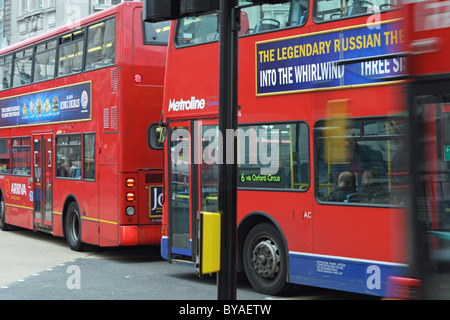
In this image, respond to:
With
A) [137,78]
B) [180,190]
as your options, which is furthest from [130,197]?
[180,190]

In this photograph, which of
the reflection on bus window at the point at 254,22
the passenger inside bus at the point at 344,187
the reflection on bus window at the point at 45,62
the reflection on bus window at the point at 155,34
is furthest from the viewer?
the reflection on bus window at the point at 45,62

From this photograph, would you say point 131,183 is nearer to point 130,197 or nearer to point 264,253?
point 130,197

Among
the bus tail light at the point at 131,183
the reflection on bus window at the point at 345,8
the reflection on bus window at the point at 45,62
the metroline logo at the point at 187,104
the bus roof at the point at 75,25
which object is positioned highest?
the bus roof at the point at 75,25

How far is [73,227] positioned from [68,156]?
1354 mm

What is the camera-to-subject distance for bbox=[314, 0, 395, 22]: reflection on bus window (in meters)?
8.30

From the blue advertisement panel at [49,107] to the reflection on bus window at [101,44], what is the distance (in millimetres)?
449

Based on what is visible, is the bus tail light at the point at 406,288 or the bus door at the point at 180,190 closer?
the bus tail light at the point at 406,288

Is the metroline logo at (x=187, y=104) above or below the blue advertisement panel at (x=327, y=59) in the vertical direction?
below

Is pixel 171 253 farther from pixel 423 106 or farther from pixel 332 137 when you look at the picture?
pixel 423 106

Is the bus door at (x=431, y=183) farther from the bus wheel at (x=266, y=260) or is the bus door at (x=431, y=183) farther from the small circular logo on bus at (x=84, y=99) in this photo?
the small circular logo on bus at (x=84, y=99)

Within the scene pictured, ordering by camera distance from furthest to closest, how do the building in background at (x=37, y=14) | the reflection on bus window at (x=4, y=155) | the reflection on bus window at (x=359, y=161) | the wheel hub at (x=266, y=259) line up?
the building in background at (x=37, y=14)
the reflection on bus window at (x=4, y=155)
the wheel hub at (x=266, y=259)
the reflection on bus window at (x=359, y=161)

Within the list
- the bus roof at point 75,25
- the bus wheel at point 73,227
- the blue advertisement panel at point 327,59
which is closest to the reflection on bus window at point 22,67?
the bus roof at point 75,25

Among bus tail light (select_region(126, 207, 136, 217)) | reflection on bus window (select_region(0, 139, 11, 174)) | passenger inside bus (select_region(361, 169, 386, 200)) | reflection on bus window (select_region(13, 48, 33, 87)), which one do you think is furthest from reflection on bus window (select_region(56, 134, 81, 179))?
passenger inside bus (select_region(361, 169, 386, 200))

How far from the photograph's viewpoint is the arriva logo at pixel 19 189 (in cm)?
1761
